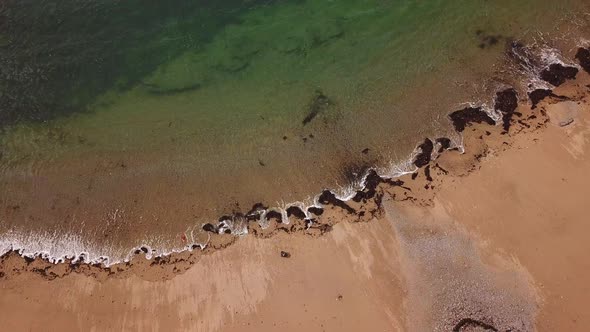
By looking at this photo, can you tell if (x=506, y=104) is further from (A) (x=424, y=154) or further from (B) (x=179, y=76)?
(B) (x=179, y=76)

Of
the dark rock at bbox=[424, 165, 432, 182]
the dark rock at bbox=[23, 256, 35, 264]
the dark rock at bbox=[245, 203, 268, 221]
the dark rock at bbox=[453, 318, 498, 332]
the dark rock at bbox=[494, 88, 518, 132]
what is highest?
the dark rock at bbox=[494, 88, 518, 132]

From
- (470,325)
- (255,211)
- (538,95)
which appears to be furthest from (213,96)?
(538,95)

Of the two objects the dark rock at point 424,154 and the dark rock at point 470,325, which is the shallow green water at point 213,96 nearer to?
the dark rock at point 424,154

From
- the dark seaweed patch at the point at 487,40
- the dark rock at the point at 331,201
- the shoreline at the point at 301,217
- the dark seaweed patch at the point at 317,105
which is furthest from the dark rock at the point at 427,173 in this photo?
the dark seaweed patch at the point at 487,40

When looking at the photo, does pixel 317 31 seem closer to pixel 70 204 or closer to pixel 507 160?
pixel 507 160

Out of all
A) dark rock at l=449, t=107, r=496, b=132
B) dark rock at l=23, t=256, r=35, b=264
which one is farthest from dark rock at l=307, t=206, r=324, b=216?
dark rock at l=23, t=256, r=35, b=264

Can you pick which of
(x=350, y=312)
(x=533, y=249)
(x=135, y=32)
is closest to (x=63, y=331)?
(x=350, y=312)

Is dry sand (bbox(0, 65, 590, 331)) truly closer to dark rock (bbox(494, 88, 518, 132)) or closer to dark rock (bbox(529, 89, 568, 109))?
dark rock (bbox(494, 88, 518, 132))
